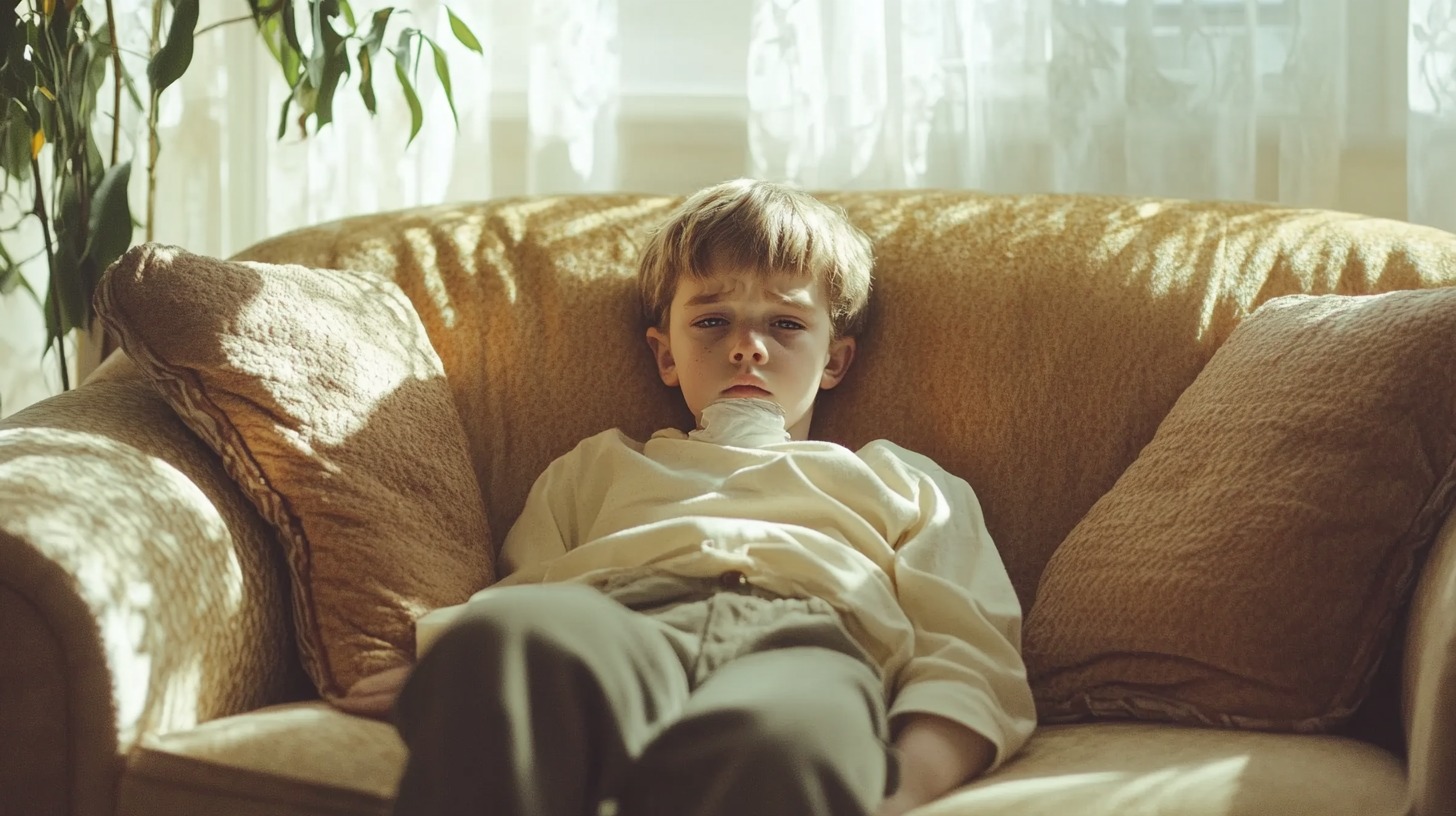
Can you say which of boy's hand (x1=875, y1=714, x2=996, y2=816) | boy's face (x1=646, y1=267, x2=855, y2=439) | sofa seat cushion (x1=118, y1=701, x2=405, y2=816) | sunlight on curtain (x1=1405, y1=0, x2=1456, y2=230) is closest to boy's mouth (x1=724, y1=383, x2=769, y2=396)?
boy's face (x1=646, y1=267, x2=855, y2=439)

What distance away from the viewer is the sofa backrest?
1.46 metres

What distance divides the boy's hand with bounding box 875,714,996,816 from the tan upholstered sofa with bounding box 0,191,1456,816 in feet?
0.10

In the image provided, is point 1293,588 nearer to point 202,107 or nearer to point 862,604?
point 862,604

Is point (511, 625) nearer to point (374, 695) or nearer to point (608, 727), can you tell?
point (608, 727)

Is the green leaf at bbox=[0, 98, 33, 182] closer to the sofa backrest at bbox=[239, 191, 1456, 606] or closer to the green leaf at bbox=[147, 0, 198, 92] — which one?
the green leaf at bbox=[147, 0, 198, 92]

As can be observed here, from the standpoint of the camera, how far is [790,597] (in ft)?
4.03

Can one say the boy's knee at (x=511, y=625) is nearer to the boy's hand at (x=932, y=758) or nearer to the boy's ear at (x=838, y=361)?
the boy's hand at (x=932, y=758)

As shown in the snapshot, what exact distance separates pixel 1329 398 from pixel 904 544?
1.36 feet

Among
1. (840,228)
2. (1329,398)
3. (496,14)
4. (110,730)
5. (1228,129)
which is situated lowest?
(110,730)

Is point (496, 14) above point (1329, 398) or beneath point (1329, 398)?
above

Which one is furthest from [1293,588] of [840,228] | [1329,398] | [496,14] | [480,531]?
[496,14]

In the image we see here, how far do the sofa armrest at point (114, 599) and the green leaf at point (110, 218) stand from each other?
39 centimetres

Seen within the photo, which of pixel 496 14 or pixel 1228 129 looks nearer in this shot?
pixel 1228 129

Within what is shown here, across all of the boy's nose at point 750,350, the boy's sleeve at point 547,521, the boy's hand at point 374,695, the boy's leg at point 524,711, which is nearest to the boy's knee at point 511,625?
the boy's leg at point 524,711
